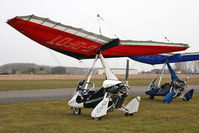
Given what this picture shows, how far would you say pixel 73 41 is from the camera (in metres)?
10.8

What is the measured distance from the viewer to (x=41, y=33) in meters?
9.91

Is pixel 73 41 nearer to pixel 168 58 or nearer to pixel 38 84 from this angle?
→ pixel 168 58

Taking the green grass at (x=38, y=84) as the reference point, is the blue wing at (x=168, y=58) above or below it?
above

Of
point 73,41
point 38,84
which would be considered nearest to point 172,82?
point 73,41

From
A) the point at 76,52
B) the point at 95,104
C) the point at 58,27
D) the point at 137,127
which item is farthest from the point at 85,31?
the point at 137,127

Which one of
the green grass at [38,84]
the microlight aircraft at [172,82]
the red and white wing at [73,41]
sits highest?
the red and white wing at [73,41]

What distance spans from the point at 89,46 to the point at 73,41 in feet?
3.16

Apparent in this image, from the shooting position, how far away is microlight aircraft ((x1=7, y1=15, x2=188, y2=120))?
368 inches

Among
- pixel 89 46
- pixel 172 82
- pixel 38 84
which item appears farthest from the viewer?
pixel 38 84

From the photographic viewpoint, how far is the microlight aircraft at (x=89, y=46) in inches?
368

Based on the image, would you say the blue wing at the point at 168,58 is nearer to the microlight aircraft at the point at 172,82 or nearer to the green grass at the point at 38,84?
the microlight aircraft at the point at 172,82

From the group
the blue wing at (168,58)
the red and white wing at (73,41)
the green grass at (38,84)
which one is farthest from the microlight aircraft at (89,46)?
the green grass at (38,84)

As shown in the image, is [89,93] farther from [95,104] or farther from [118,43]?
[118,43]

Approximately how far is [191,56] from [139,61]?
3.87 metres
